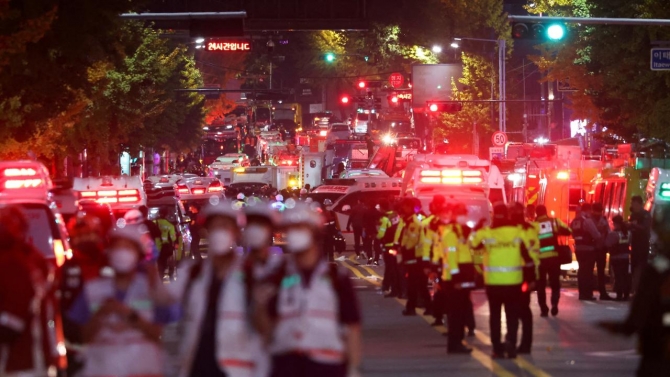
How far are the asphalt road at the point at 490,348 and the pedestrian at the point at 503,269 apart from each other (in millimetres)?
497

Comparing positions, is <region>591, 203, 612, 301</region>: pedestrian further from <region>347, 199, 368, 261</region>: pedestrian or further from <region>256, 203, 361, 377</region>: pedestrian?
<region>256, 203, 361, 377</region>: pedestrian

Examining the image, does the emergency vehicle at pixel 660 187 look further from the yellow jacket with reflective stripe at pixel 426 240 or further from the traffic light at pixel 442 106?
the traffic light at pixel 442 106

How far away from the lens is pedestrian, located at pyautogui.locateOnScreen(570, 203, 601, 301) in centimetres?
2441

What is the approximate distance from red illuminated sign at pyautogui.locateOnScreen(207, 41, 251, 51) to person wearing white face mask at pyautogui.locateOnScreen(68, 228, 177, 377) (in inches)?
1626

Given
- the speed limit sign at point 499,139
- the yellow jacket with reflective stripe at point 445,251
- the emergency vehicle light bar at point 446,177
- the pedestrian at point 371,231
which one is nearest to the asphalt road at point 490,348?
the yellow jacket with reflective stripe at point 445,251

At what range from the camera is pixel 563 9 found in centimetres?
5306

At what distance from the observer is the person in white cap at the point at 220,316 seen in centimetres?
861

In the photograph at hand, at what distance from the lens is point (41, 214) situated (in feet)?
53.8

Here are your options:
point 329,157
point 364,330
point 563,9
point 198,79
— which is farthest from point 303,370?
point 198,79

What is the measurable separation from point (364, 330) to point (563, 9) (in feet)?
117

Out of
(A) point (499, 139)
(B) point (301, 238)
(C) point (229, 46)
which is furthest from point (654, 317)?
(A) point (499, 139)

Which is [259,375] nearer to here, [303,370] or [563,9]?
[303,370]

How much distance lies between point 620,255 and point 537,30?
234 inches

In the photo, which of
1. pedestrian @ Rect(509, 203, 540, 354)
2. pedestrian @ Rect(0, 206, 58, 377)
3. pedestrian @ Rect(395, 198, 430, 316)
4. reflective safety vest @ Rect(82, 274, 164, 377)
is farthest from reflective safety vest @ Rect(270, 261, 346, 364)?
pedestrian @ Rect(395, 198, 430, 316)
